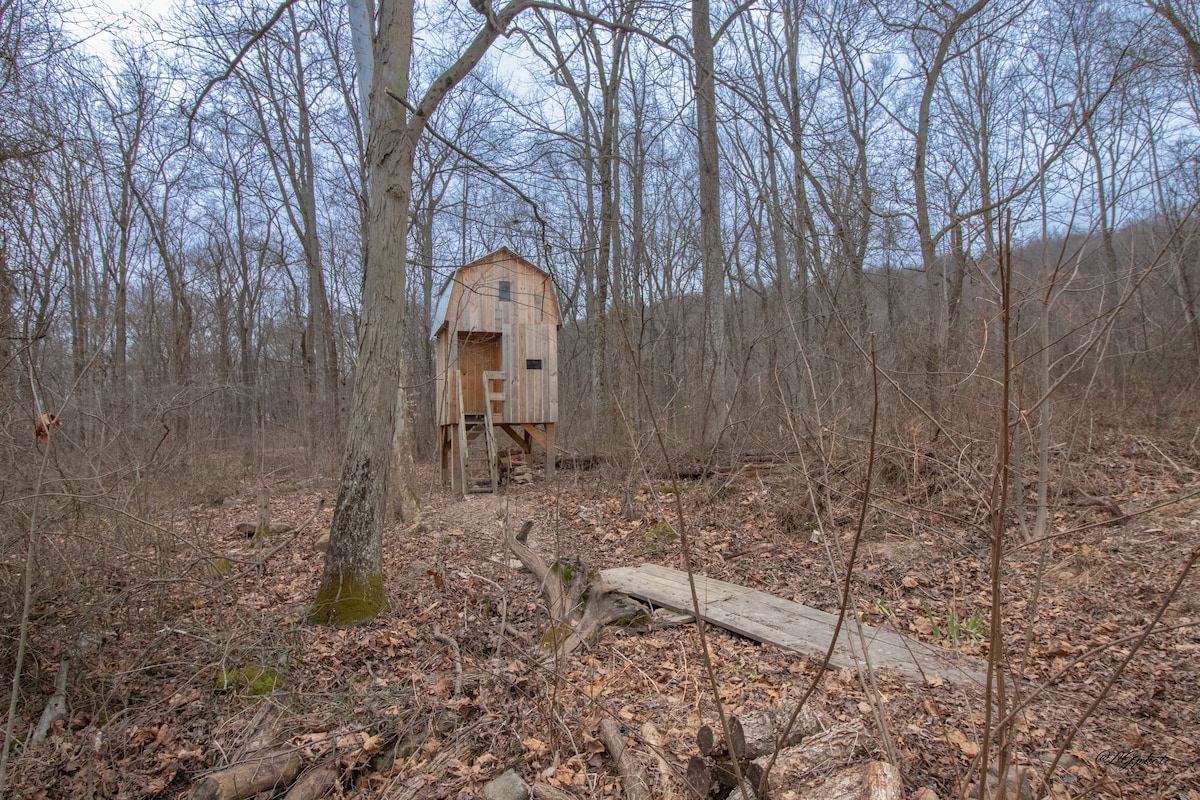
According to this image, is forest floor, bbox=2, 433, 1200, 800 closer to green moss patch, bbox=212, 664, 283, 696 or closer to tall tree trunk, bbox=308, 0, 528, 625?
green moss patch, bbox=212, 664, 283, 696

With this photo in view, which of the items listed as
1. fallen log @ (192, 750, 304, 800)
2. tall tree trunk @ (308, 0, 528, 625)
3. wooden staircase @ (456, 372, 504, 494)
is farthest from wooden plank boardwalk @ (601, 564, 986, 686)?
wooden staircase @ (456, 372, 504, 494)

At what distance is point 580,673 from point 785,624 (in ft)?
5.07

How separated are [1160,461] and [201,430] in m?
15.3

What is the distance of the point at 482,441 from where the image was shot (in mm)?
16484

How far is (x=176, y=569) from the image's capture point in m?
4.97

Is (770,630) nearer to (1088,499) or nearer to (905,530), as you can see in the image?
(905,530)

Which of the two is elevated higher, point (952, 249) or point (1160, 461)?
point (952, 249)

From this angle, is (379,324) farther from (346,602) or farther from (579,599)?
(579,599)

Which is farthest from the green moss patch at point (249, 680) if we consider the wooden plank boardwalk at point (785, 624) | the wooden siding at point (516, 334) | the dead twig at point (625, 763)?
the wooden siding at point (516, 334)

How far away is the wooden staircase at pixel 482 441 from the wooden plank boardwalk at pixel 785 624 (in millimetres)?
5506

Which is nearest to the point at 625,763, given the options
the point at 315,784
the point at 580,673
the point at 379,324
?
the point at 580,673

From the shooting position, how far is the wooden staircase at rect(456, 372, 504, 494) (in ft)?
38.6

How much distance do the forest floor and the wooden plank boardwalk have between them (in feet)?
0.48

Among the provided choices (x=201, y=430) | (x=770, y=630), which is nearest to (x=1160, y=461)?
(x=770, y=630)
